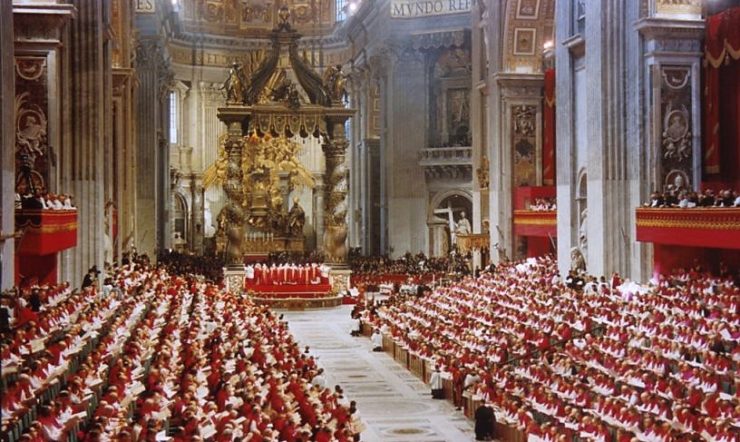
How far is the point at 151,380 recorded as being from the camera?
14508mm

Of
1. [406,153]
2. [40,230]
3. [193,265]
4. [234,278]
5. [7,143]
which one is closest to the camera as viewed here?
[7,143]

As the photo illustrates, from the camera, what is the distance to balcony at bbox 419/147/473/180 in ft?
156

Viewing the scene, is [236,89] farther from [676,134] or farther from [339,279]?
[676,134]

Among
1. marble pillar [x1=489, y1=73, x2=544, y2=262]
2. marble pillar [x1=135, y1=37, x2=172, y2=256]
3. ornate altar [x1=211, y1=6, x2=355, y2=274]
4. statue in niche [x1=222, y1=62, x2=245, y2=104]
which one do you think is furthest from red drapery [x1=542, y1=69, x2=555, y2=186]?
marble pillar [x1=135, y1=37, x2=172, y2=256]

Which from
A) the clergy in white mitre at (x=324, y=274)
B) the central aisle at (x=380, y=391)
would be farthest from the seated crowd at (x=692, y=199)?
the clergy in white mitre at (x=324, y=274)

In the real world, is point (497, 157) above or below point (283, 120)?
below

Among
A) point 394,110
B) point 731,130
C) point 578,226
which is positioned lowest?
point 578,226

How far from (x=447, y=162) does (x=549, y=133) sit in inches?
450

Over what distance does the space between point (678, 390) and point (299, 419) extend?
557 cm

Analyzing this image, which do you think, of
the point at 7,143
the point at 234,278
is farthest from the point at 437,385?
the point at 234,278

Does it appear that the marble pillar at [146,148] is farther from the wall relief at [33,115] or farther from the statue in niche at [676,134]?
the statue in niche at [676,134]

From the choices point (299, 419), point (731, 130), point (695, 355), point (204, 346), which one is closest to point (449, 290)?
point (731, 130)

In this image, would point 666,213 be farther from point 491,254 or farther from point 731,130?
point 491,254

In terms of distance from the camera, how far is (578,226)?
29594 millimetres
